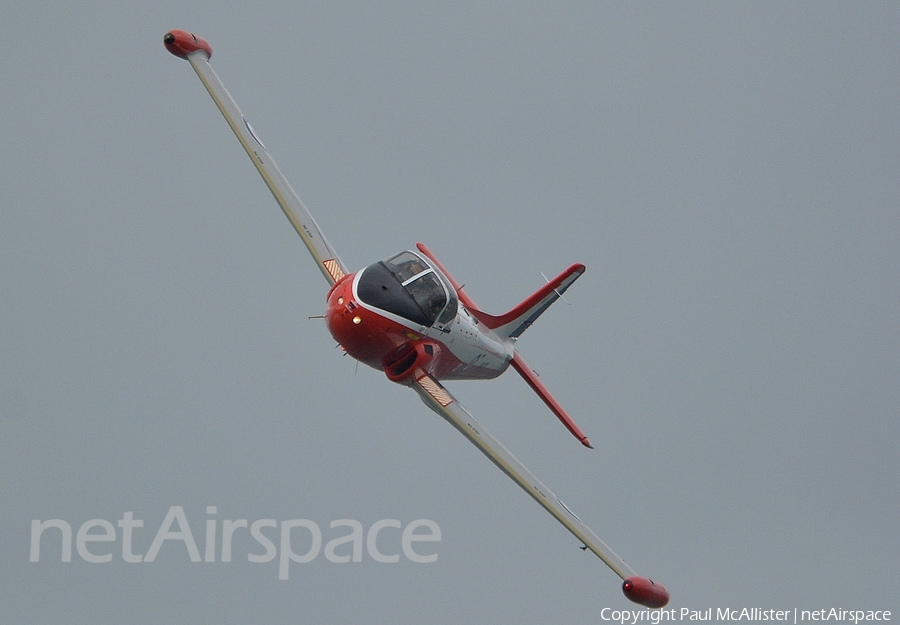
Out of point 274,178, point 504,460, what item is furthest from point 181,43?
point 504,460

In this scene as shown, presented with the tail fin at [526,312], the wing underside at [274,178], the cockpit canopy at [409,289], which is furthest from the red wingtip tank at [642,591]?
the wing underside at [274,178]

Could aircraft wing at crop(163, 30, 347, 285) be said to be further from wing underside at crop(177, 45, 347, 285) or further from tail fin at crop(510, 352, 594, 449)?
tail fin at crop(510, 352, 594, 449)

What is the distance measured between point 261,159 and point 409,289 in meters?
9.17

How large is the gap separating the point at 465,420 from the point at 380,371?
3235 mm

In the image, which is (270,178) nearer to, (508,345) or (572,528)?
(508,345)

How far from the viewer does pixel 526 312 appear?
60094mm

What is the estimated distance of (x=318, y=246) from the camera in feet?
182

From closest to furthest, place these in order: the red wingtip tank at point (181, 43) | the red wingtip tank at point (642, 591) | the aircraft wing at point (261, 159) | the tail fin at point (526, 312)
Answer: the red wingtip tank at point (642, 591)
the aircraft wing at point (261, 159)
the tail fin at point (526, 312)
the red wingtip tank at point (181, 43)

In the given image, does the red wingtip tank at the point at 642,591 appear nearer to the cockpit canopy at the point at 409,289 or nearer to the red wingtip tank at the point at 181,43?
the cockpit canopy at the point at 409,289

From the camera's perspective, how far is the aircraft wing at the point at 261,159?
55125 millimetres

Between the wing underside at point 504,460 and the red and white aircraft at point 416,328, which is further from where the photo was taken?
the wing underside at point 504,460

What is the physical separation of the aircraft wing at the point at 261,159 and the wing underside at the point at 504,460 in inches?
197

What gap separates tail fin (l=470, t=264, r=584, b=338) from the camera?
59125 mm

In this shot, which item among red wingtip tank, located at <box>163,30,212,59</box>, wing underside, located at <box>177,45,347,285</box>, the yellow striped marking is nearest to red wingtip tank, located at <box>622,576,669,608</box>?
the yellow striped marking
